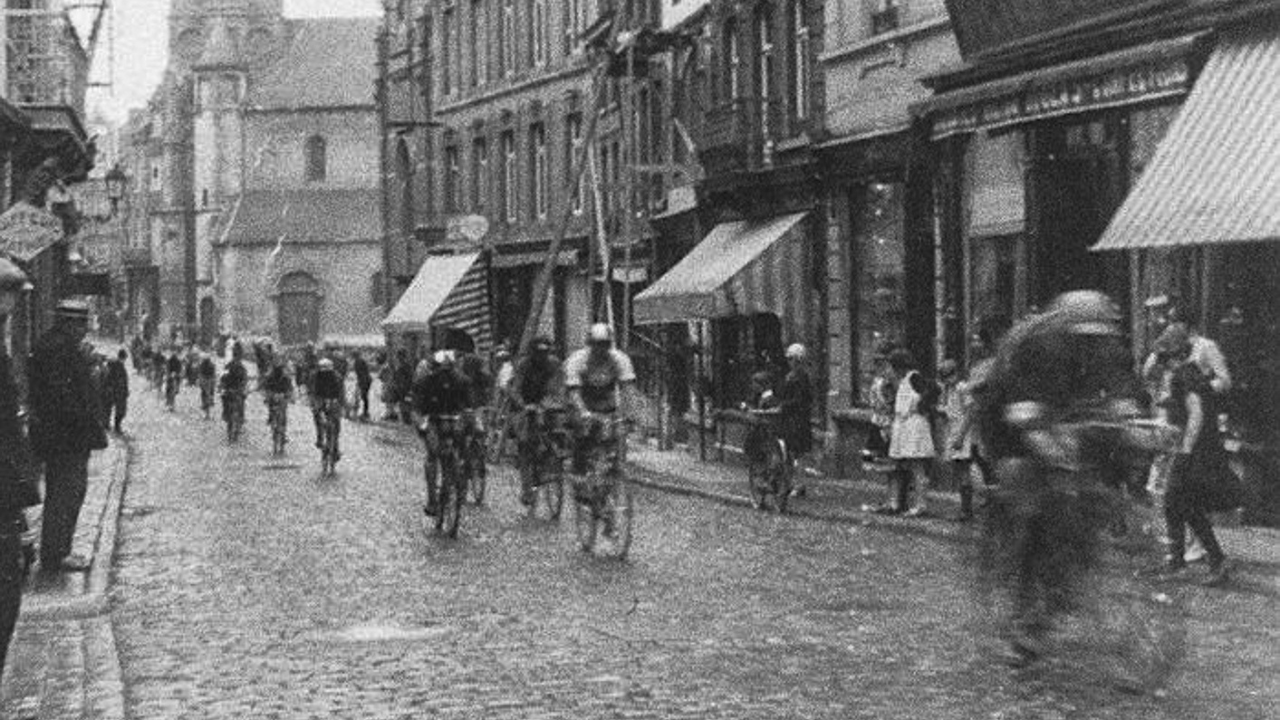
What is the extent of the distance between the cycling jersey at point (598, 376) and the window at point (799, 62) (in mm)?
13200

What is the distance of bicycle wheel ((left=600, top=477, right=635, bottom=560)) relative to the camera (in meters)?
17.9

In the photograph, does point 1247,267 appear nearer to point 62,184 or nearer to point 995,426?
point 995,426

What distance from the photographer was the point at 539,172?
52312mm

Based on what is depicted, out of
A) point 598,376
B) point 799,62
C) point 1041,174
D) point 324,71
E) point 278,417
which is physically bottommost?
point 278,417

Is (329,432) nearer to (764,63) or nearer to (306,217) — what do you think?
(764,63)

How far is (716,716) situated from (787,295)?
21.6 meters

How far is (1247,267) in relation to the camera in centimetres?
2017

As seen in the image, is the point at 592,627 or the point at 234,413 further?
the point at 234,413

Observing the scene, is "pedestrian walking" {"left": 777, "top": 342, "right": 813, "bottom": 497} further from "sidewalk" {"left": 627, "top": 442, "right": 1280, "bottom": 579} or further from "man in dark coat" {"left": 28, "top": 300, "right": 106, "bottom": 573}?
"man in dark coat" {"left": 28, "top": 300, "right": 106, "bottom": 573}

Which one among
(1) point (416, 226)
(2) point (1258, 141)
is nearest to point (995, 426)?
(2) point (1258, 141)

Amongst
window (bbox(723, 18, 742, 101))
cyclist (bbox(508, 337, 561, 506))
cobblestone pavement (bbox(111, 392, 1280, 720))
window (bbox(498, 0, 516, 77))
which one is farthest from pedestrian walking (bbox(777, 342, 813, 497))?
window (bbox(498, 0, 516, 77))

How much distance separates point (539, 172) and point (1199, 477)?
37.5 metres

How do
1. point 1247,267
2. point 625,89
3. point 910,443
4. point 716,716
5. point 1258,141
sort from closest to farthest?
point 716,716, point 1258,141, point 1247,267, point 910,443, point 625,89

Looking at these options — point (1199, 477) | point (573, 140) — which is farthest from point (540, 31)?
point (1199, 477)
